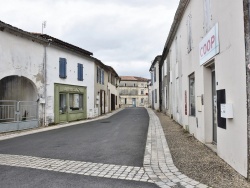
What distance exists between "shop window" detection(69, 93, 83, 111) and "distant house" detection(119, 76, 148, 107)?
5133 cm

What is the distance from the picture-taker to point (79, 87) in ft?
61.8

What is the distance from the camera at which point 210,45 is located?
21.3 ft

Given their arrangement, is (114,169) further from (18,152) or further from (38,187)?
(18,152)

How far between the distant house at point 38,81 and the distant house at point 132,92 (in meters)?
51.0

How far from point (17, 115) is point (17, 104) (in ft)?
1.90

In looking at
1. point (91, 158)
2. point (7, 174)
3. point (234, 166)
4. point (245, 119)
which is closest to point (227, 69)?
point (245, 119)

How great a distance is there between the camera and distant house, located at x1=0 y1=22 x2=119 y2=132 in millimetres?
12391

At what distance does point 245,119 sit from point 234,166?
1124 mm

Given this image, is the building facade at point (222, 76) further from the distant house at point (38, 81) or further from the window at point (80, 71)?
the window at point (80, 71)

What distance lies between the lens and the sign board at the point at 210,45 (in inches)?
233

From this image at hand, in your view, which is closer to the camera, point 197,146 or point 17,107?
point 197,146

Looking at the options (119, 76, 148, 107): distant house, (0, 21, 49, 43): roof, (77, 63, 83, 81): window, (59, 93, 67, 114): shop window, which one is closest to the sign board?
(0, 21, 49, 43): roof

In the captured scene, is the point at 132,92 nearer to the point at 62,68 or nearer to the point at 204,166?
the point at 62,68

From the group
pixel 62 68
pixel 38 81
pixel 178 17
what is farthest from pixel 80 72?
pixel 178 17
